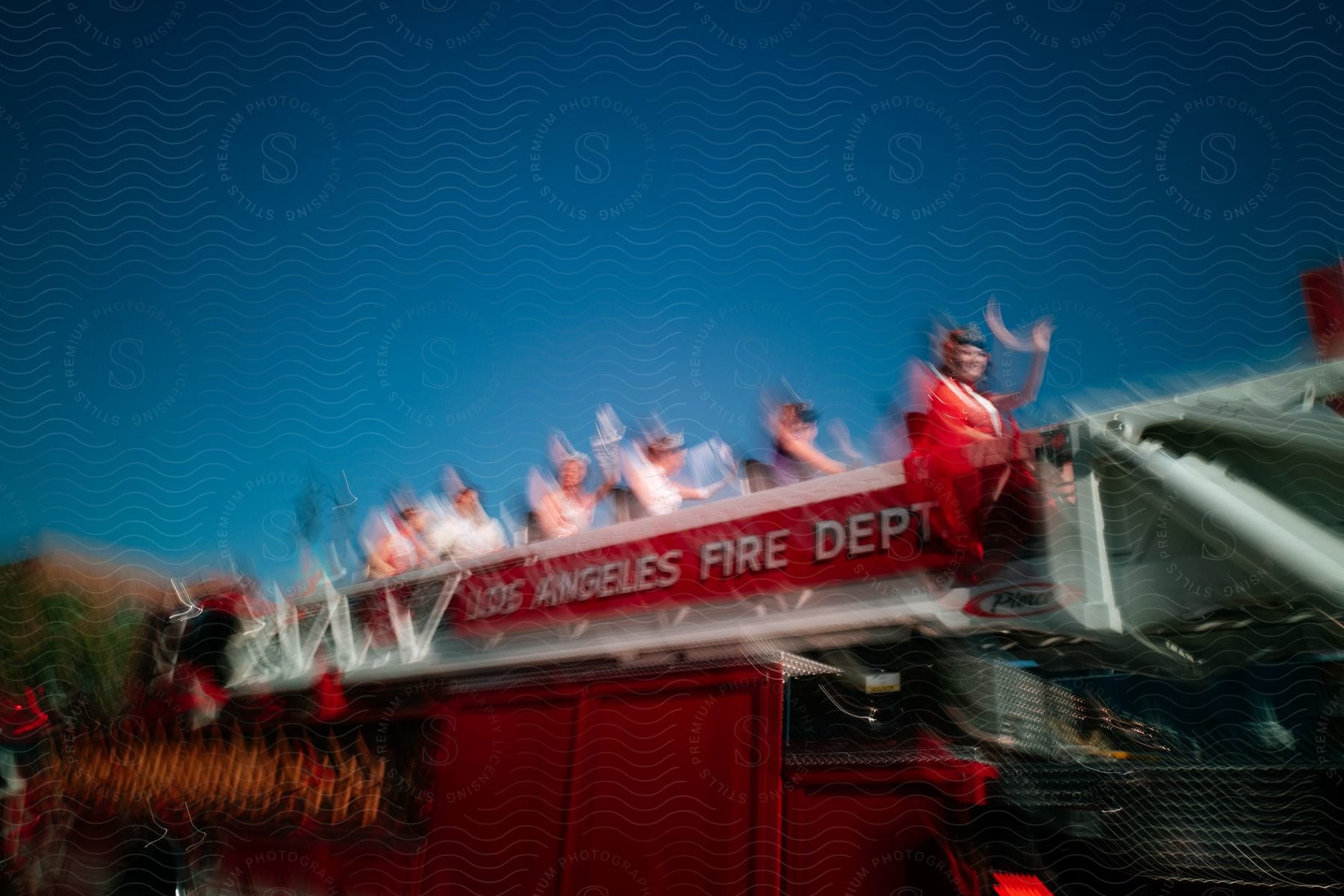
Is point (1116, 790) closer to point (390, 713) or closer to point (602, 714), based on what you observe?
point (602, 714)

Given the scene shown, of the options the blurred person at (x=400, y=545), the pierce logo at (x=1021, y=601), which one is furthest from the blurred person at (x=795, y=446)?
the blurred person at (x=400, y=545)

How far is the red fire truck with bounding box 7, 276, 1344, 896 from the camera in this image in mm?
1697

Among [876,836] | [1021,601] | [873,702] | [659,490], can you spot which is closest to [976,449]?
[1021,601]

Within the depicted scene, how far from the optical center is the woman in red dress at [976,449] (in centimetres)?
208

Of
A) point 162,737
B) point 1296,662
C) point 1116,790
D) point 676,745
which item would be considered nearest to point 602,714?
point 676,745

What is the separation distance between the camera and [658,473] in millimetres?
3287

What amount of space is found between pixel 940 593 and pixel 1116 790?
23.7 inches

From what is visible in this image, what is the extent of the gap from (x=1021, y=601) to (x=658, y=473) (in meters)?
1.59

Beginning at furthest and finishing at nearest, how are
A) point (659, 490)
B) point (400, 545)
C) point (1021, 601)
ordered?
point (400, 545) → point (659, 490) → point (1021, 601)

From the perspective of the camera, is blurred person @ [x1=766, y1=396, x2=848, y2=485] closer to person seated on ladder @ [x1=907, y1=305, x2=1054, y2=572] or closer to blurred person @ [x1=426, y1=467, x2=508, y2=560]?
person seated on ladder @ [x1=907, y1=305, x2=1054, y2=572]

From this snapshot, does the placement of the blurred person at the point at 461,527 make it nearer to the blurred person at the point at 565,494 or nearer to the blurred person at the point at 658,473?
the blurred person at the point at 565,494

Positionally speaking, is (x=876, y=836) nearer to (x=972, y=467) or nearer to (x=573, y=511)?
(x=972, y=467)

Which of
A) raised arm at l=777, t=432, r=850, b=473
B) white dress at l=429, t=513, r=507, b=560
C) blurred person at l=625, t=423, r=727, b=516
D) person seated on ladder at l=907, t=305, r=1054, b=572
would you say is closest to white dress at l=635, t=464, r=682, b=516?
blurred person at l=625, t=423, r=727, b=516

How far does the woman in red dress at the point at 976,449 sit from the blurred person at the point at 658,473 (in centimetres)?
101
